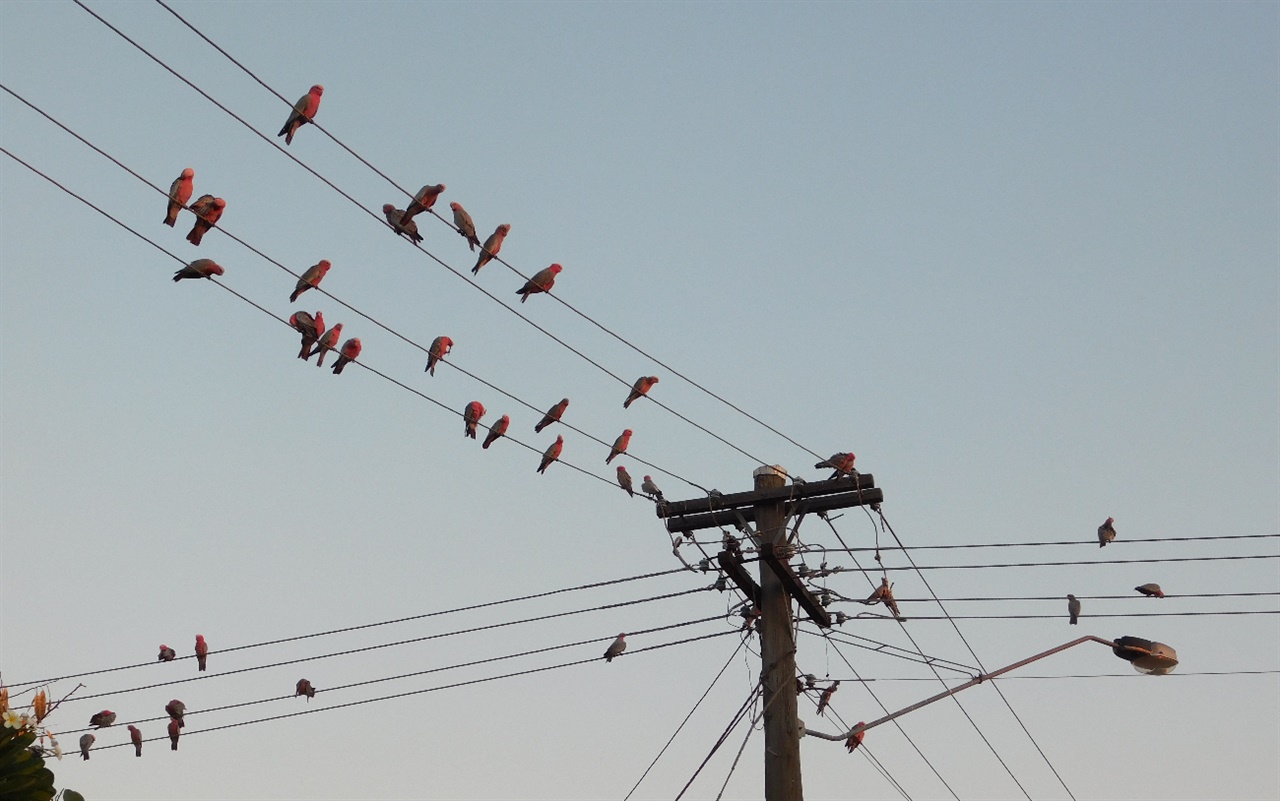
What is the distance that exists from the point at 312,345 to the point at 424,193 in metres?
2.24

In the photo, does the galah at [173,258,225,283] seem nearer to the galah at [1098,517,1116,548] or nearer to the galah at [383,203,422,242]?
the galah at [383,203,422,242]

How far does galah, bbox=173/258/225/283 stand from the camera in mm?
14836

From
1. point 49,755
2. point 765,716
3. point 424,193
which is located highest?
point 424,193

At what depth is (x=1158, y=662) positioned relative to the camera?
14.4 m

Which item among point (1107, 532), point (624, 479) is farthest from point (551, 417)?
point (1107, 532)

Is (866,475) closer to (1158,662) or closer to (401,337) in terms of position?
(1158,662)

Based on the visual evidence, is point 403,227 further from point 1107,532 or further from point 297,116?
point 1107,532

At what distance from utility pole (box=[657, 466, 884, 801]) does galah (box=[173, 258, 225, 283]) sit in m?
4.95

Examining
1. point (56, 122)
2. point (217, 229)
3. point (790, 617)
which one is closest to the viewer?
point (56, 122)

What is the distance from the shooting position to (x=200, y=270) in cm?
1507

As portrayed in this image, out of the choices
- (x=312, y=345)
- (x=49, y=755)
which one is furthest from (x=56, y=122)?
(x=312, y=345)

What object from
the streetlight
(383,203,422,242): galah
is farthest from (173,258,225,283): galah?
the streetlight

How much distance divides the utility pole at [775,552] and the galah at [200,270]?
4951 mm

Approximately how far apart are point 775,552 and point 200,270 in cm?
592
